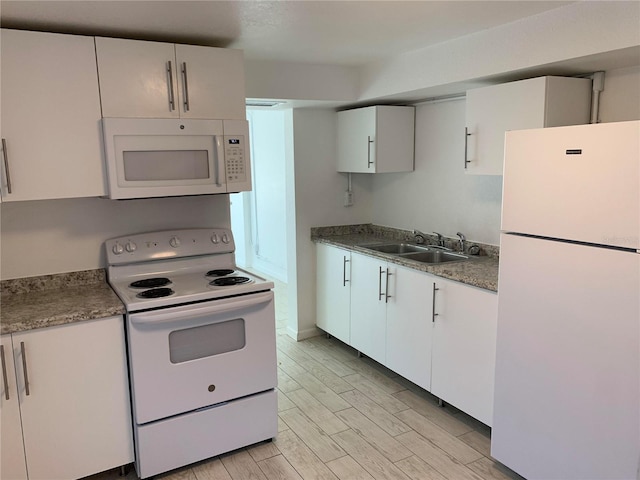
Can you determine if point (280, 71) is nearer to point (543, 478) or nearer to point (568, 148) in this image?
point (568, 148)

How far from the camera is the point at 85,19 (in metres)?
2.17

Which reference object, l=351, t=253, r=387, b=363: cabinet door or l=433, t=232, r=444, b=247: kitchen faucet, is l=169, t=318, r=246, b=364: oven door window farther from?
l=433, t=232, r=444, b=247: kitchen faucet

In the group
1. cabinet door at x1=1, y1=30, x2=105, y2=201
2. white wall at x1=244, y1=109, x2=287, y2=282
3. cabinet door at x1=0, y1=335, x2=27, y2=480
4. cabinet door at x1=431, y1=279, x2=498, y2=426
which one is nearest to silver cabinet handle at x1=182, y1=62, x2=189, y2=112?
cabinet door at x1=1, y1=30, x2=105, y2=201

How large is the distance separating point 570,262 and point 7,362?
2.34 metres

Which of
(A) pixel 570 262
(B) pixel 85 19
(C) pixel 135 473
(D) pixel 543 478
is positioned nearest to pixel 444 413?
(D) pixel 543 478

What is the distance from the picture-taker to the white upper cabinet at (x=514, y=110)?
241 centimetres

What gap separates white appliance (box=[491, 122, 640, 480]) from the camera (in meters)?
1.75

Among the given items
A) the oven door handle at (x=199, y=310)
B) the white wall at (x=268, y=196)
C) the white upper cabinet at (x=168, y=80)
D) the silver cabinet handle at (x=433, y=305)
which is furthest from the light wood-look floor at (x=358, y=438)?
the white wall at (x=268, y=196)

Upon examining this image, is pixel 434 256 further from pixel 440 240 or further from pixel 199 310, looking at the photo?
pixel 199 310

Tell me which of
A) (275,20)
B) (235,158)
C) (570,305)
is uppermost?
(275,20)

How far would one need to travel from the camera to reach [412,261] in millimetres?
2998

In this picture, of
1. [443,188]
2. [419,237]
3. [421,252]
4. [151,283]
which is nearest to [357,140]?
[443,188]

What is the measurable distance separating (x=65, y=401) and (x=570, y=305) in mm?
2211

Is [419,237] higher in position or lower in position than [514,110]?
lower
